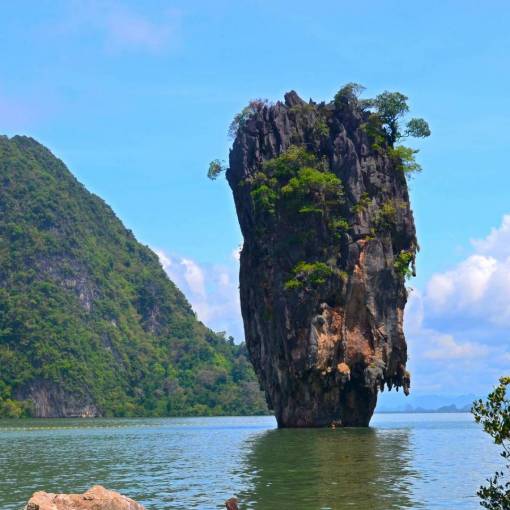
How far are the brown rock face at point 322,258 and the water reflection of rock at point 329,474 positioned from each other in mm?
11613

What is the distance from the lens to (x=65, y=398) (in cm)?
15575

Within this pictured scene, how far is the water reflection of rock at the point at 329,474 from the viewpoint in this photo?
82.1 ft

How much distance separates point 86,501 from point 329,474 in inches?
637

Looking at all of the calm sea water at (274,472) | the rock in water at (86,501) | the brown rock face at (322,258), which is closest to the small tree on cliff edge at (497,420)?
the rock in water at (86,501)

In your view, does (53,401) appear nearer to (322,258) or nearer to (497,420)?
(322,258)

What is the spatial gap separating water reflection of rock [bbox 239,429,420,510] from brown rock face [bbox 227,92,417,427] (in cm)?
1161

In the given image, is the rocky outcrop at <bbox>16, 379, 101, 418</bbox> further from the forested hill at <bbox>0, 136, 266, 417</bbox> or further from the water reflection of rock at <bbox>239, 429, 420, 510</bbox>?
the water reflection of rock at <bbox>239, 429, 420, 510</bbox>

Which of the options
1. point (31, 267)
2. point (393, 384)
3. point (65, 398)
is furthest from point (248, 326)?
point (31, 267)

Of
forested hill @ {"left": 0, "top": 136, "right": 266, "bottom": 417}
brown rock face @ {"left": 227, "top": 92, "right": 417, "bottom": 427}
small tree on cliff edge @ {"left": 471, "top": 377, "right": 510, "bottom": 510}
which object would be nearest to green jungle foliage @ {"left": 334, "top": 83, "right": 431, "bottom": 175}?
brown rock face @ {"left": 227, "top": 92, "right": 417, "bottom": 427}

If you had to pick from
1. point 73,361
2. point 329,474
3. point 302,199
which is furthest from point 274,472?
point 73,361

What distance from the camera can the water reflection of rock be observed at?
25016mm

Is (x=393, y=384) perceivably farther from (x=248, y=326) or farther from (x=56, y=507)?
(x=56, y=507)

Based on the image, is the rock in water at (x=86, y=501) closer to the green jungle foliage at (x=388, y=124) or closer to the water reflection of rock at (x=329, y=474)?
the water reflection of rock at (x=329, y=474)

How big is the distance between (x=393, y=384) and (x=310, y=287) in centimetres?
999
